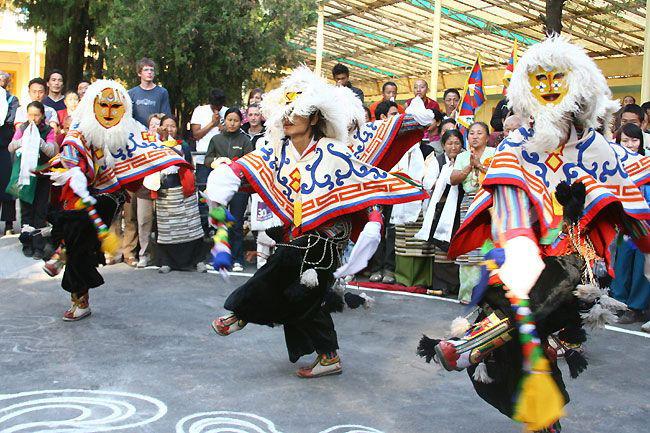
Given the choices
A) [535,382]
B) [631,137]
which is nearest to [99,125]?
[535,382]

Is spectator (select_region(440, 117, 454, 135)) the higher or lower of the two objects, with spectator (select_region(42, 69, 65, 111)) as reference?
lower

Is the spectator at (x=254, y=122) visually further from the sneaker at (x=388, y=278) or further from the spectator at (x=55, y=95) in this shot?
the spectator at (x=55, y=95)

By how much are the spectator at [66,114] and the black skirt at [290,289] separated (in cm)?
613

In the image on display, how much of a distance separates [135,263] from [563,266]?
6467mm

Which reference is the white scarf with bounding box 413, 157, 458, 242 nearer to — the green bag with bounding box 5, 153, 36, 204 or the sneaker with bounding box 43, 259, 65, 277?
the sneaker with bounding box 43, 259, 65, 277

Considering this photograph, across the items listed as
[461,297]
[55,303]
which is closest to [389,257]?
[461,297]

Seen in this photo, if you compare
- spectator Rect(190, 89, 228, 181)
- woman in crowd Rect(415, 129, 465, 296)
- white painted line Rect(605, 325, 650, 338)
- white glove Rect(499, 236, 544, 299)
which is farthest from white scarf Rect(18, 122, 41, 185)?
white glove Rect(499, 236, 544, 299)

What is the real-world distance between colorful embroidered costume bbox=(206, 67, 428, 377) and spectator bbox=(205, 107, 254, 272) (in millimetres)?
4129

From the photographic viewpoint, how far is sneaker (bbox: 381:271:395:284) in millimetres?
9188

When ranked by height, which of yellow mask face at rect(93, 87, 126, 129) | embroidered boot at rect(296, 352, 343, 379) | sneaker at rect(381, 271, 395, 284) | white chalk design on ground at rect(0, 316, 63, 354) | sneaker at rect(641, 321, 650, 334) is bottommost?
white chalk design on ground at rect(0, 316, 63, 354)

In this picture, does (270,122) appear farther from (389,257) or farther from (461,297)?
(389,257)

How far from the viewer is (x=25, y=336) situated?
6.22 m

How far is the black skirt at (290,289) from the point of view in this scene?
5.21m

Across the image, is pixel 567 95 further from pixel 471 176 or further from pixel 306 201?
pixel 471 176
